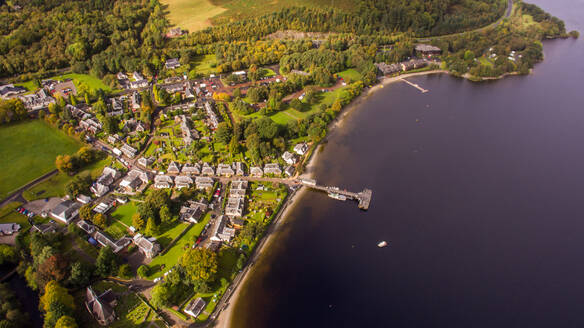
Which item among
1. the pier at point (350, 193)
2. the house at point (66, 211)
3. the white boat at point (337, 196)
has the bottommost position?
the house at point (66, 211)

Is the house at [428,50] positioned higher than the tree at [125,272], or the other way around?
the house at [428,50]

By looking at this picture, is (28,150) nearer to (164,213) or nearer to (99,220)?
(99,220)

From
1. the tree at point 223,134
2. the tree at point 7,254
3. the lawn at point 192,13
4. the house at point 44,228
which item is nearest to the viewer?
the tree at point 7,254

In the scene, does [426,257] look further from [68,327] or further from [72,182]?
[72,182]

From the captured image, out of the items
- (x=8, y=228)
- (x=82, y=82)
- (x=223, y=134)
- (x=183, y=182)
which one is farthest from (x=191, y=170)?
(x=82, y=82)

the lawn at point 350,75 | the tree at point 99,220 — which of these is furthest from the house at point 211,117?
the lawn at point 350,75

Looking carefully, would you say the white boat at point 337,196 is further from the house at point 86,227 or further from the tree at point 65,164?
the tree at point 65,164

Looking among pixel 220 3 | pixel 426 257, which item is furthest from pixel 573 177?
pixel 220 3
